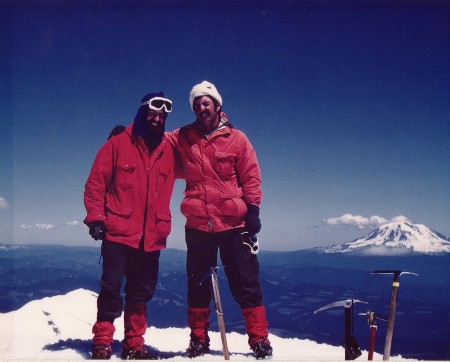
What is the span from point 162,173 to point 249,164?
2.58ft

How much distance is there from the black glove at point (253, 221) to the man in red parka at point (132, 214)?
0.71m

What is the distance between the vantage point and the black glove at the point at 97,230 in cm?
310

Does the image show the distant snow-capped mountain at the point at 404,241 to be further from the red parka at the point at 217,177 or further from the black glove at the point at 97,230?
the black glove at the point at 97,230

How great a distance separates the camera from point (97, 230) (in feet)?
10.2

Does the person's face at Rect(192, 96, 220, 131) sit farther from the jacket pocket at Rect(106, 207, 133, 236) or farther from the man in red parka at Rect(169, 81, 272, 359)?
the jacket pocket at Rect(106, 207, 133, 236)

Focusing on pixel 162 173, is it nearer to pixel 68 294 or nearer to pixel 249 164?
pixel 249 164

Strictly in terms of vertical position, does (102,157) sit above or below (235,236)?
above

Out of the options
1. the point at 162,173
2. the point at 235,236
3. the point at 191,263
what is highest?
the point at 162,173

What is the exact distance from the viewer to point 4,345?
4.04m

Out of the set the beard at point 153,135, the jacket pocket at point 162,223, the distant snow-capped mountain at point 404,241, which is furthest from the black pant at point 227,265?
the distant snow-capped mountain at point 404,241

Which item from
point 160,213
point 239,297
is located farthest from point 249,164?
point 239,297

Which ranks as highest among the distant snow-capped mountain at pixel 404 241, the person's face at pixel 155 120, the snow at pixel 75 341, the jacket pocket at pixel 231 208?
the person's face at pixel 155 120

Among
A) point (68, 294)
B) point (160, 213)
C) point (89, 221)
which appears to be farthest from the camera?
point (68, 294)

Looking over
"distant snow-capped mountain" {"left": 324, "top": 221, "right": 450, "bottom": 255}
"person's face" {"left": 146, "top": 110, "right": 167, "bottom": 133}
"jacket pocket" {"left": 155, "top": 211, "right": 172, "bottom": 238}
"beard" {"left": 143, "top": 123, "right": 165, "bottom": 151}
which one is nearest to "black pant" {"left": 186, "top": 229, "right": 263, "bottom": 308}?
"jacket pocket" {"left": 155, "top": 211, "right": 172, "bottom": 238}
